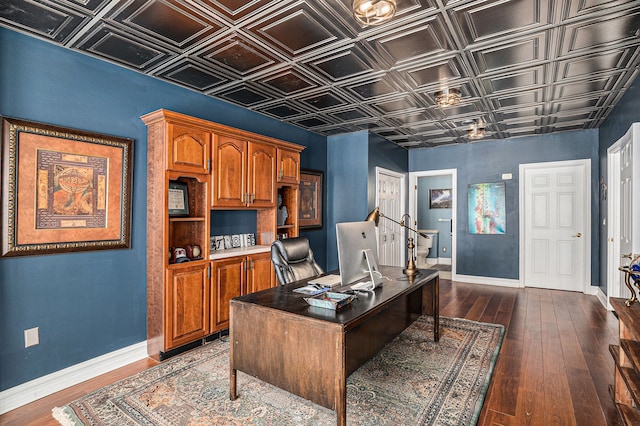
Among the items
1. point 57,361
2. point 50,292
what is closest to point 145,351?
point 57,361

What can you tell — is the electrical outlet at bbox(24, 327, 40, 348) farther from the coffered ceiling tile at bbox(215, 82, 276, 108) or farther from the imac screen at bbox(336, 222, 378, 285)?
the coffered ceiling tile at bbox(215, 82, 276, 108)

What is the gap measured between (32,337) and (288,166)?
9.38 ft

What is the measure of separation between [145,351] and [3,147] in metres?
1.97

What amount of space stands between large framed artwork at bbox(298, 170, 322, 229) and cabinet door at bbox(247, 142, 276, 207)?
1.08 meters

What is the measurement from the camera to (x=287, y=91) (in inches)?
138

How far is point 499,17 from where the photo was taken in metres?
2.16

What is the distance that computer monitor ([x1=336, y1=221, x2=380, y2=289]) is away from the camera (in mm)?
2164

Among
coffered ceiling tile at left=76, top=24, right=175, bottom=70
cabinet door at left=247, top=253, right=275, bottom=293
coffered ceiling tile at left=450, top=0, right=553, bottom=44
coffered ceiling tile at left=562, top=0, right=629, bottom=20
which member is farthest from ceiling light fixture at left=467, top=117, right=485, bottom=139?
coffered ceiling tile at left=76, top=24, right=175, bottom=70

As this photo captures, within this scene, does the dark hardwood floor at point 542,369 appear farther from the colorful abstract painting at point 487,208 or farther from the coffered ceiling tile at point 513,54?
the coffered ceiling tile at point 513,54

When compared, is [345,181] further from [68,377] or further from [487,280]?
[68,377]

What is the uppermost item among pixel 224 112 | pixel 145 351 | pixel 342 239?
pixel 224 112

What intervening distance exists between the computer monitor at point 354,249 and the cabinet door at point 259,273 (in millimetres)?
1543

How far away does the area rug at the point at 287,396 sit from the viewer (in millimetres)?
2031

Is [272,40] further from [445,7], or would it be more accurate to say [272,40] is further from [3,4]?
[3,4]
